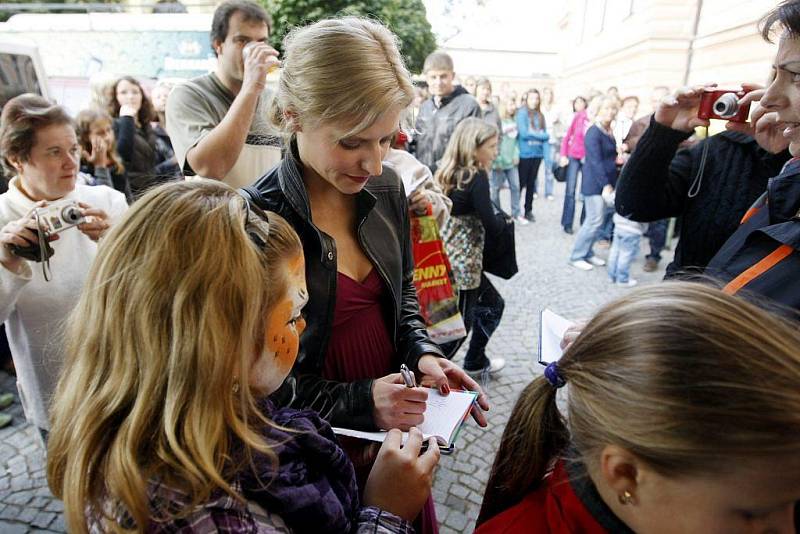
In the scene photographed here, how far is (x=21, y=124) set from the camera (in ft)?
7.04

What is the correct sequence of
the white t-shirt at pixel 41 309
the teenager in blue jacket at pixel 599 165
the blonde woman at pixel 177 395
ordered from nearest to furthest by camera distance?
the blonde woman at pixel 177 395 → the white t-shirt at pixel 41 309 → the teenager in blue jacket at pixel 599 165

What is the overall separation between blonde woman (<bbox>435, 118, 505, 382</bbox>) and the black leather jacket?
5.73 ft

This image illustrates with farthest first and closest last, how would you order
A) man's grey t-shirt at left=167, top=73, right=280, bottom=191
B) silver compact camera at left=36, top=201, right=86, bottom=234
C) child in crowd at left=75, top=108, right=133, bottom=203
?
child in crowd at left=75, top=108, right=133, bottom=203 < man's grey t-shirt at left=167, top=73, right=280, bottom=191 < silver compact camera at left=36, top=201, right=86, bottom=234

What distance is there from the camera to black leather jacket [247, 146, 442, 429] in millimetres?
1354

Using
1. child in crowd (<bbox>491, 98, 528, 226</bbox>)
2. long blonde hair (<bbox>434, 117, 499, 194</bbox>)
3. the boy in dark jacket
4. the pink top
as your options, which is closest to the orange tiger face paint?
long blonde hair (<bbox>434, 117, 499, 194</bbox>)

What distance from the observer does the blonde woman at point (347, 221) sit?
1.35 m

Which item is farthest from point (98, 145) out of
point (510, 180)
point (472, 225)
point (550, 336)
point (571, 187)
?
point (571, 187)

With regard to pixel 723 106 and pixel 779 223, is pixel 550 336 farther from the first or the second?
pixel 723 106

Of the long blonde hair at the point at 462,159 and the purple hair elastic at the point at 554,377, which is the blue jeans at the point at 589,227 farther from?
the purple hair elastic at the point at 554,377

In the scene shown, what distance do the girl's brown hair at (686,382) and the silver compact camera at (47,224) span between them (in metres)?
1.91

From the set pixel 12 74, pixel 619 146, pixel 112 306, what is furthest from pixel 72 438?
pixel 619 146

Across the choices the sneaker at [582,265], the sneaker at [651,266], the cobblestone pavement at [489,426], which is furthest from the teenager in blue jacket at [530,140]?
the sneaker at [651,266]

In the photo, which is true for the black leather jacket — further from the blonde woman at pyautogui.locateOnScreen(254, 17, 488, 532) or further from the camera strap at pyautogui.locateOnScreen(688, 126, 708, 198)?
the camera strap at pyautogui.locateOnScreen(688, 126, 708, 198)

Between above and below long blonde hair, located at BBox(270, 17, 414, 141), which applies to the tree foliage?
above
